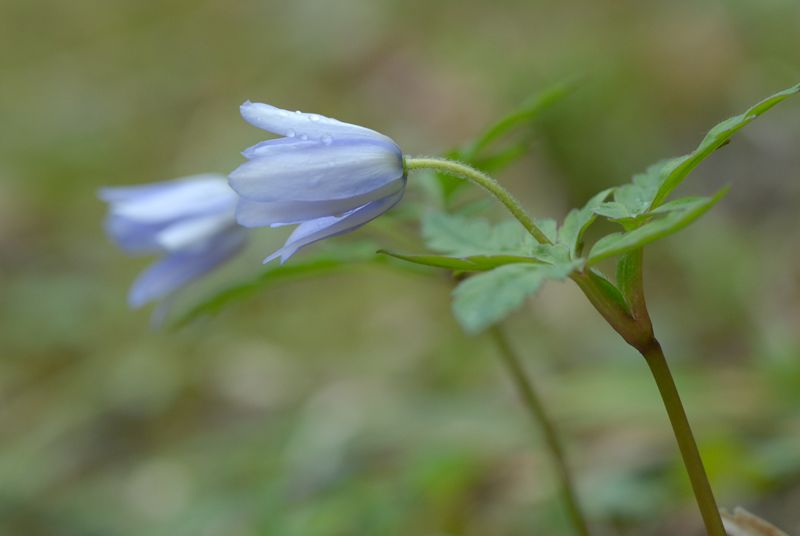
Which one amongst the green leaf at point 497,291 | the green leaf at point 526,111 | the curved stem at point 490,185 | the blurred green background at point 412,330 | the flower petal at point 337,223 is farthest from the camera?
the blurred green background at point 412,330

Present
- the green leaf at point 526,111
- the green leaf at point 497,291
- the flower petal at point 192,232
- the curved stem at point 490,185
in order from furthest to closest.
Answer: the flower petal at point 192,232
the green leaf at point 526,111
the curved stem at point 490,185
the green leaf at point 497,291

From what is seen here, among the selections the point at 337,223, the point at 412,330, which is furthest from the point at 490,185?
the point at 412,330

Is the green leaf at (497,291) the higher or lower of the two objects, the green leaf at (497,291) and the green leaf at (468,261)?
the lower

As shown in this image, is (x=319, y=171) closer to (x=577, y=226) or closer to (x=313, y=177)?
(x=313, y=177)

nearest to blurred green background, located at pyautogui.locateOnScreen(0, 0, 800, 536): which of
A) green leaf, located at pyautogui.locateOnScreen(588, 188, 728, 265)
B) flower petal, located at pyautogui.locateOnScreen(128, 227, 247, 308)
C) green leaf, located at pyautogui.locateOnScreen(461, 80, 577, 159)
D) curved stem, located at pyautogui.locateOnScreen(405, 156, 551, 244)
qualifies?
flower petal, located at pyautogui.locateOnScreen(128, 227, 247, 308)

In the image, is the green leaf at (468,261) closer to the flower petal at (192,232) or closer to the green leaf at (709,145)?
the green leaf at (709,145)

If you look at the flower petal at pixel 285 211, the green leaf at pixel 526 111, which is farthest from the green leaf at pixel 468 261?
the green leaf at pixel 526 111

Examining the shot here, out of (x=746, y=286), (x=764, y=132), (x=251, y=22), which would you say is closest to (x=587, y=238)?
(x=746, y=286)
